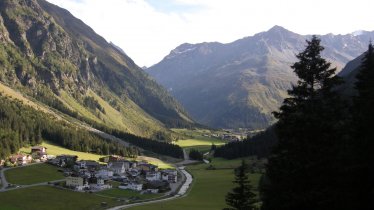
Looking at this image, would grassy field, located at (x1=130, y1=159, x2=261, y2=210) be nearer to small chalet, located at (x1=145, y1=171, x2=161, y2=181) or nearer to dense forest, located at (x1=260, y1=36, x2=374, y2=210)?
small chalet, located at (x1=145, y1=171, x2=161, y2=181)

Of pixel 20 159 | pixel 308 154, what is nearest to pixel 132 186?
pixel 20 159

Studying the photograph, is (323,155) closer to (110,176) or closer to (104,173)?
(104,173)

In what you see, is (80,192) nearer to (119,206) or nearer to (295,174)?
(119,206)

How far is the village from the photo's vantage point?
5738 inches

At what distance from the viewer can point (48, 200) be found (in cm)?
11619

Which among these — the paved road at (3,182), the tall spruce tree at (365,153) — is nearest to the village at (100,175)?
the paved road at (3,182)

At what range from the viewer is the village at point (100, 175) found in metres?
146

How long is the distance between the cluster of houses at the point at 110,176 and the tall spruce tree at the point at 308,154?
117 meters

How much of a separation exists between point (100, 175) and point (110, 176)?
22.3ft

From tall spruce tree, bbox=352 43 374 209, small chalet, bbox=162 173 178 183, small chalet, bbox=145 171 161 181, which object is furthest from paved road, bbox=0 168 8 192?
tall spruce tree, bbox=352 43 374 209

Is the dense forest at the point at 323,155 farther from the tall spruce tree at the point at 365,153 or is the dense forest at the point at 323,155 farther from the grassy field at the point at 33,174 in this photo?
the grassy field at the point at 33,174

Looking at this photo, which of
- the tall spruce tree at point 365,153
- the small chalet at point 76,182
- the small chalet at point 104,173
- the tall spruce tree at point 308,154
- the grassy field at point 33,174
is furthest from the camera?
the small chalet at point 104,173

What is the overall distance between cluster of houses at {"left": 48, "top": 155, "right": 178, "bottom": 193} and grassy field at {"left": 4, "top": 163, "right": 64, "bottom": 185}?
509cm

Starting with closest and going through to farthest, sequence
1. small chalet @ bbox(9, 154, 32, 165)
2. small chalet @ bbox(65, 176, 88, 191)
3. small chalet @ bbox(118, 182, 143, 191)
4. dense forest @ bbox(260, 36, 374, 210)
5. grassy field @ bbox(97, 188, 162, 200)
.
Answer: dense forest @ bbox(260, 36, 374, 210)
grassy field @ bbox(97, 188, 162, 200)
small chalet @ bbox(65, 176, 88, 191)
small chalet @ bbox(118, 182, 143, 191)
small chalet @ bbox(9, 154, 32, 165)
